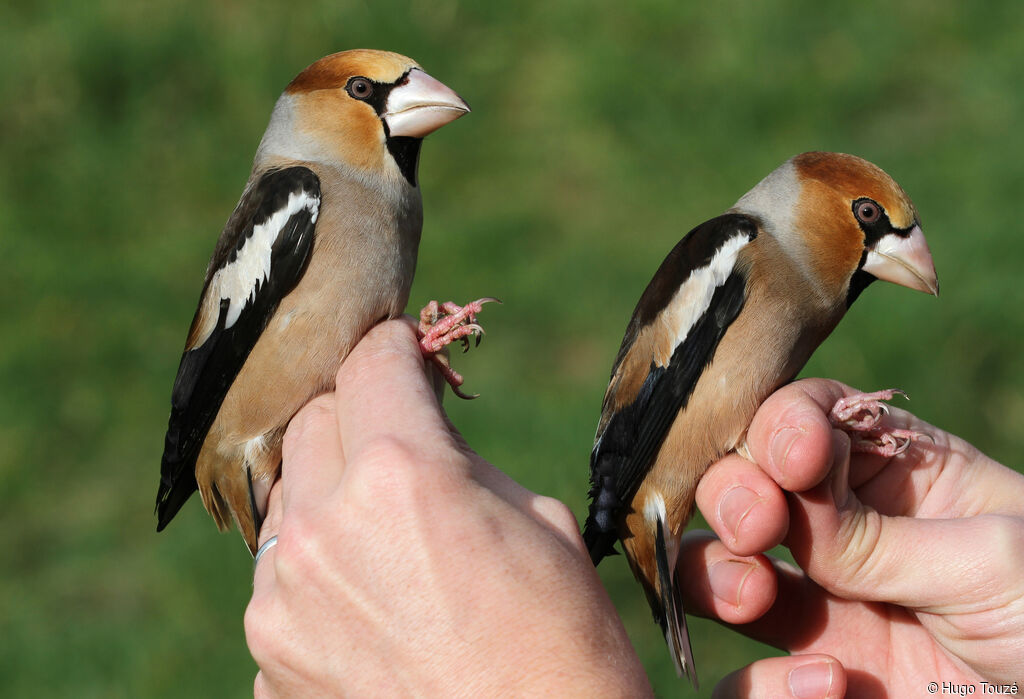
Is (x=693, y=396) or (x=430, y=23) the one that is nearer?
(x=693, y=396)

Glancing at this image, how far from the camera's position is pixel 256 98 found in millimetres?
7992

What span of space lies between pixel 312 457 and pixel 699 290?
1.39m

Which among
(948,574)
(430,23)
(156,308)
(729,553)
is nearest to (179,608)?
(156,308)

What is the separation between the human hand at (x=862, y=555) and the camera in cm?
307

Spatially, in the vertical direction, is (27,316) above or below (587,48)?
below

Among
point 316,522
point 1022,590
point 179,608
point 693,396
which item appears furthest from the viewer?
point 179,608

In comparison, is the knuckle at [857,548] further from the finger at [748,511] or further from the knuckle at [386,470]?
the knuckle at [386,470]

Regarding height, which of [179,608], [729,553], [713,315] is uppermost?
[713,315]

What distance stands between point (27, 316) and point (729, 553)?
5553 millimetres

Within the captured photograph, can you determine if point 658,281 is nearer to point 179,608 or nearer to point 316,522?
point 316,522

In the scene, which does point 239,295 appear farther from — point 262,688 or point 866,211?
point 866,211

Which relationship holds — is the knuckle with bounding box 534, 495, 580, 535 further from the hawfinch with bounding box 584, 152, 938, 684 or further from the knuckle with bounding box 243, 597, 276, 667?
the hawfinch with bounding box 584, 152, 938, 684

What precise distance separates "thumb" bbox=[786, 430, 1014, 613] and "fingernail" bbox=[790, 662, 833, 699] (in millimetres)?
235

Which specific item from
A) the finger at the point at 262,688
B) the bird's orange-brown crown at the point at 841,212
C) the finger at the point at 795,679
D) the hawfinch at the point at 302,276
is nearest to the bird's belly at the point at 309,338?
the hawfinch at the point at 302,276
